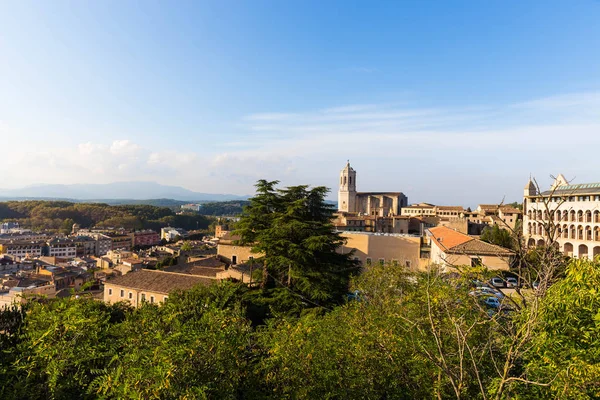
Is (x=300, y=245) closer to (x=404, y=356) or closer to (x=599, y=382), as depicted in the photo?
(x=404, y=356)

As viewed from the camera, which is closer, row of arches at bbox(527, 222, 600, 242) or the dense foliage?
the dense foliage

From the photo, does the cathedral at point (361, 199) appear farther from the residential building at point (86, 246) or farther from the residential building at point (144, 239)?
the residential building at point (86, 246)

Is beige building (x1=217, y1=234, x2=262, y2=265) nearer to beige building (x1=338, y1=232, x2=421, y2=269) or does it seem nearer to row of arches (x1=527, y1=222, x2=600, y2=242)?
beige building (x1=338, y1=232, x2=421, y2=269)

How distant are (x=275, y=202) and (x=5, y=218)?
137 meters

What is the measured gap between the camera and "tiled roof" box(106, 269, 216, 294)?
804 inches

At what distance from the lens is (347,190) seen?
8100 centimetres

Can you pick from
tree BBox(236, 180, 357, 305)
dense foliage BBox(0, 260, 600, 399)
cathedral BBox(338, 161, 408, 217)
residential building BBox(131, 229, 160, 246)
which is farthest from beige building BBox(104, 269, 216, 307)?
residential building BBox(131, 229, 160, 246)

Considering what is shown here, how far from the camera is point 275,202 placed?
64.8ft

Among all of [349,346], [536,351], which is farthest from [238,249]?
[536,351]

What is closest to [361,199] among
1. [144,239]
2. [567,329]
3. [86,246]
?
[144,239]

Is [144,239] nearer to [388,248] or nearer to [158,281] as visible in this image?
[158,281]

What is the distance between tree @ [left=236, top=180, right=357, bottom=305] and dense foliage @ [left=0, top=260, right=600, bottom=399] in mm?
8343

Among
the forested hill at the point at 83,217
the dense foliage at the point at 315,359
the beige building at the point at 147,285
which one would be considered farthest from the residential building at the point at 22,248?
the dense foliage at the point at 315,359

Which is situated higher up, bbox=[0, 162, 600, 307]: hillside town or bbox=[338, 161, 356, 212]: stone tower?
bbox=[338, 161, 356, 212]: stone tower
